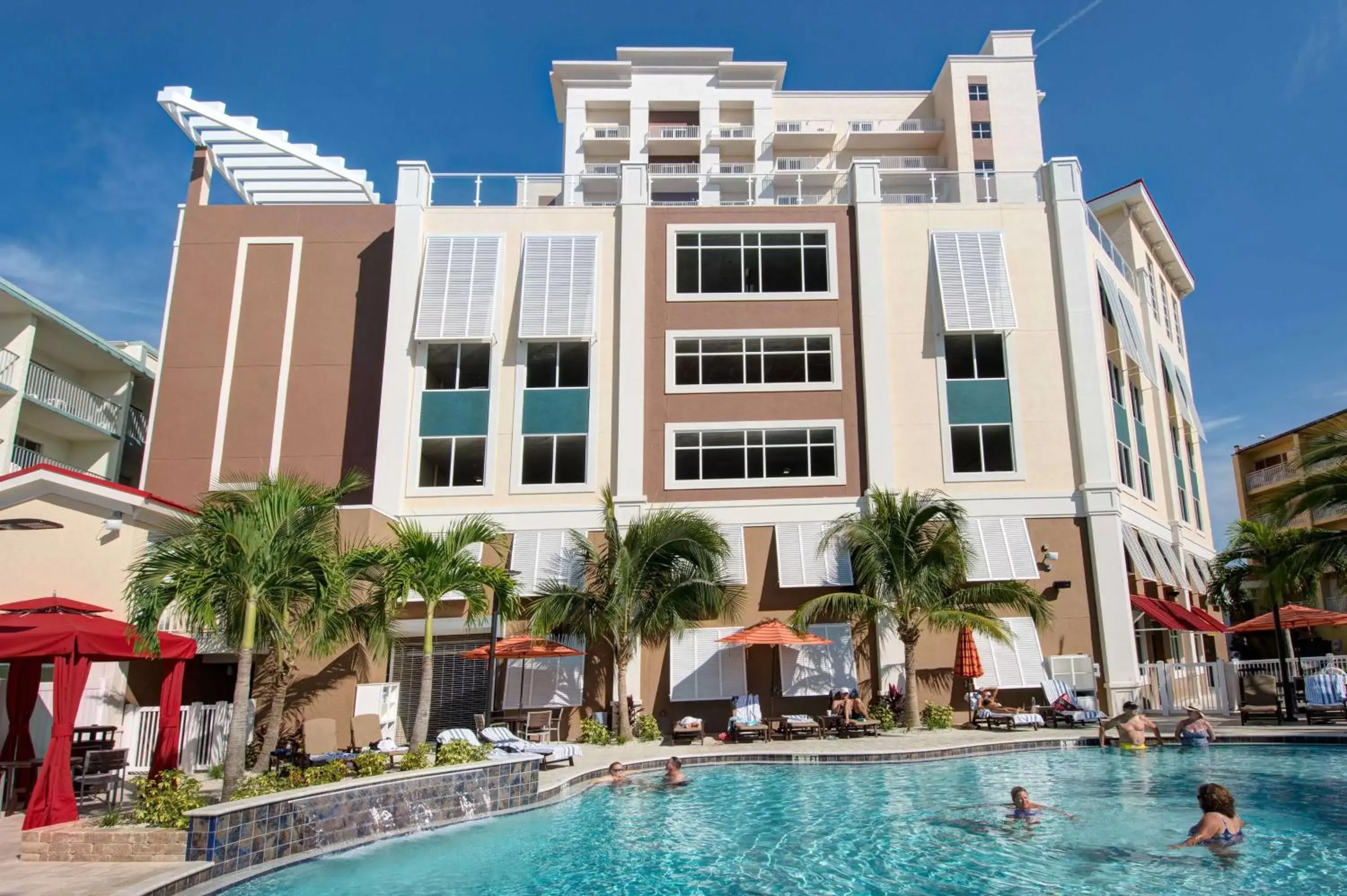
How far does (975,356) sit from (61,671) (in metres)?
21.9

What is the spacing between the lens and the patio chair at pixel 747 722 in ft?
65.1

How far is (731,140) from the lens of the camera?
168 ft

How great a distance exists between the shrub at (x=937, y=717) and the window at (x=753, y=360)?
903 cm

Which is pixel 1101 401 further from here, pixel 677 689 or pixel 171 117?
pixel 171 117

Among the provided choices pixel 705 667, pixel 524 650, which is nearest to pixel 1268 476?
pixel 705 667

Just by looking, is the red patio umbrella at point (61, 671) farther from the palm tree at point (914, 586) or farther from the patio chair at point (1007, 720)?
the patio chair at point (1007, 720)

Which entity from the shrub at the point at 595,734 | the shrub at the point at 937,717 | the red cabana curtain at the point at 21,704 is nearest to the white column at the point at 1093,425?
the shrub at the point at 937,717

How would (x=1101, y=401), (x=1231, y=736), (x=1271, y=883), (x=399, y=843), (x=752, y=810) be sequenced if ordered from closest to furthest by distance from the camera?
(x=1271, y=883)
(x=399, y=843)
(x=752, y=810)
(x=1231, y=736)
(x=1101, y=401)

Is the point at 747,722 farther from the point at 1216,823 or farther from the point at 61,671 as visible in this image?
the point at 61,671

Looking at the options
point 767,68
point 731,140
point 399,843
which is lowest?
point 399,843

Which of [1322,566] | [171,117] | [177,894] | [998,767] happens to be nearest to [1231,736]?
[1322,566]

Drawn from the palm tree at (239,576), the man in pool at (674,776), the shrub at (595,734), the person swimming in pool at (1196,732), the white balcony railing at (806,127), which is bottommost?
the man in pool at (674,776)

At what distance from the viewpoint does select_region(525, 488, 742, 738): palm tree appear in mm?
21547

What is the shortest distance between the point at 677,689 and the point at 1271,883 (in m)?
14.4
